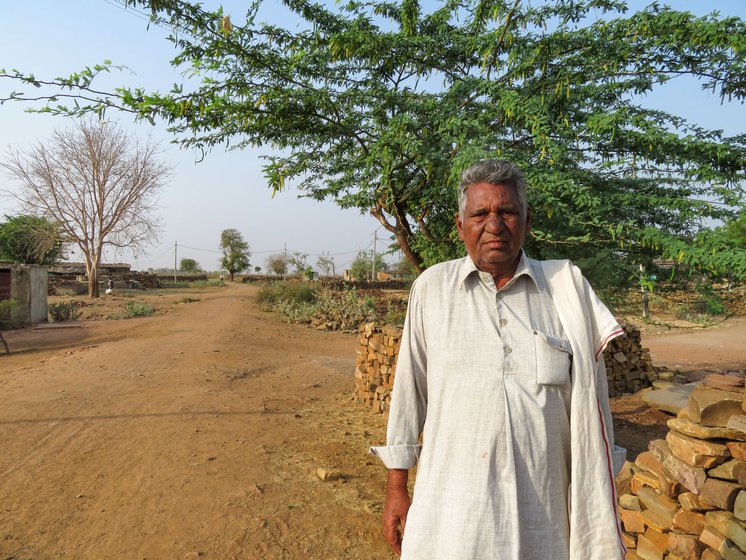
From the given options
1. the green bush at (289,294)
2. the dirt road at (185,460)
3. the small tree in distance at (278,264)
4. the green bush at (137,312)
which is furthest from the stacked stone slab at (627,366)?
the small tree in distance at (278,264)

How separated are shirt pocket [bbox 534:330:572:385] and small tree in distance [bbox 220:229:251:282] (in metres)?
59.6

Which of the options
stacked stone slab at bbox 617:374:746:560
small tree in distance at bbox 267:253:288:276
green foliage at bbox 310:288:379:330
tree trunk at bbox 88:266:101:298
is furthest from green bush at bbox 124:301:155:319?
small tree in distance at bbox 267:253:288:276

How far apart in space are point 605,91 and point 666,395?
4144mm

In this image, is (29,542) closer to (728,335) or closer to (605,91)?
(605,91)

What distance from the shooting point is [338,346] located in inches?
450

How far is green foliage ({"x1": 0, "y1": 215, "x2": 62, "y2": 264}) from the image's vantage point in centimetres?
2722

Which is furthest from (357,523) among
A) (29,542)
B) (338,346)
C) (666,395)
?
(338,346)

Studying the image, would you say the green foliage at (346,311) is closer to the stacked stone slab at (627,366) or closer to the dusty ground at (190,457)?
the dusty ground at (190,457)

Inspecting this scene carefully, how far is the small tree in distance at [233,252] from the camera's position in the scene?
59094 mm

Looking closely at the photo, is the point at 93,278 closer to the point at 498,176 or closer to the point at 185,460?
the point at 185,460

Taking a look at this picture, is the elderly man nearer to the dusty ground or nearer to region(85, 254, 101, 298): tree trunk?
the dusty ground

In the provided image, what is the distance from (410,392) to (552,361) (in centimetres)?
50

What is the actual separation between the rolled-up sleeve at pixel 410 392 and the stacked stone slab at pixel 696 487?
167cm

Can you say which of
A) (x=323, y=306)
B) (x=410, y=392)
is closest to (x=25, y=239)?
(x=323, y=306)
